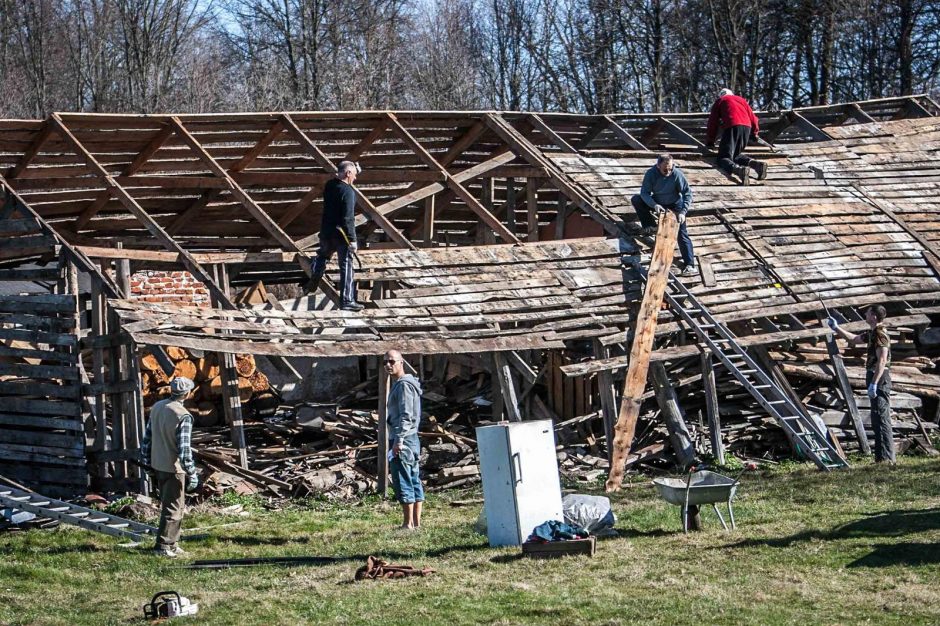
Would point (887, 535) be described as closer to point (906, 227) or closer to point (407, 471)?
point (407, 471)

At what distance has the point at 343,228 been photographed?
1622cm

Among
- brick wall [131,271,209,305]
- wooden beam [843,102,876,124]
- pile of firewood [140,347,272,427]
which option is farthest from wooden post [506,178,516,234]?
wooden beam [843,102,876,124]

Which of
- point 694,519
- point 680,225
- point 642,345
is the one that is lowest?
point 694,519

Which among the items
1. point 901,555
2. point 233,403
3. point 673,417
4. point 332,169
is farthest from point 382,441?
point 901,555

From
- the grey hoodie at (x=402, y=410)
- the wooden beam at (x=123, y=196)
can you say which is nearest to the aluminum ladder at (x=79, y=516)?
the grey hoodie at (x=402, y=410)

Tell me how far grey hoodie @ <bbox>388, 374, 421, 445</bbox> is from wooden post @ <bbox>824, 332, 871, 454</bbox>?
722 centimetres

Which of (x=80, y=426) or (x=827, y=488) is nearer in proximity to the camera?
(x=827, y=488)

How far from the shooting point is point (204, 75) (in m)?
40.4

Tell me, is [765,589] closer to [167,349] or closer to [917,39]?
[167,349]

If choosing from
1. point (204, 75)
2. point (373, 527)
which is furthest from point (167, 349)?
point (204, 75)

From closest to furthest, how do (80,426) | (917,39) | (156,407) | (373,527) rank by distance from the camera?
1. (156,407)
2. (373,527)
3. (80,426)
4. (917,39)

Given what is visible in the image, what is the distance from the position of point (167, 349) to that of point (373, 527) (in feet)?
22.5

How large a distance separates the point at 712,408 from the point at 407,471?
17.6 feet

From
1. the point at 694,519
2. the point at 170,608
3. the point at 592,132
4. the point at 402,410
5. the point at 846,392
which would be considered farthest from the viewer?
the point at 592,132
